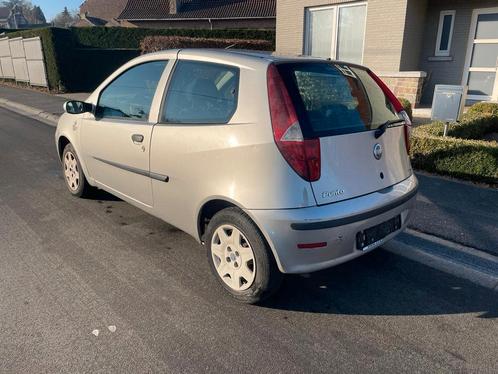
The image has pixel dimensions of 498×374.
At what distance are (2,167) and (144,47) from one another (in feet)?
31.1

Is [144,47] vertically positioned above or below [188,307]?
above

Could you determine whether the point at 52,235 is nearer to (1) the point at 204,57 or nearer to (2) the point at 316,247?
(1) the point at 204,57

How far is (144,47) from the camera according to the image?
14352 millimetres

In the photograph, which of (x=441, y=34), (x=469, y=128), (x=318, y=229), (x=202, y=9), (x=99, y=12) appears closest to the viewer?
(x=318, y=229)

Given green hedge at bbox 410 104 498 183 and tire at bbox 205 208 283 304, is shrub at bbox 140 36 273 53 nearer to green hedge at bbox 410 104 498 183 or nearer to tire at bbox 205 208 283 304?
green hedge at bbox 410 104 498 183

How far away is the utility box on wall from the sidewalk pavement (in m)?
1.46

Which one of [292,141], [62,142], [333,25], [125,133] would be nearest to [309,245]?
[292,141]

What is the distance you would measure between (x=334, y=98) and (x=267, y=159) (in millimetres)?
742

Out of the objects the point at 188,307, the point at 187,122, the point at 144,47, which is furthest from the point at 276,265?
the point at 144,47

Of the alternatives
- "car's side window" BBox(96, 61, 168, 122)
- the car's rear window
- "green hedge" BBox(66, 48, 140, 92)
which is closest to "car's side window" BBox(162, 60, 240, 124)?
"car's side window" BBox(96, 61, 168, 122)

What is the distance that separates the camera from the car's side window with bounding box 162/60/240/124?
2.76 m

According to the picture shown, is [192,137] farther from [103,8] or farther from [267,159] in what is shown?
[103,8]

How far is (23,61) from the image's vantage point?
1859 centimetres

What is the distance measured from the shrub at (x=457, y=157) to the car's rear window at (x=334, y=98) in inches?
97.5
